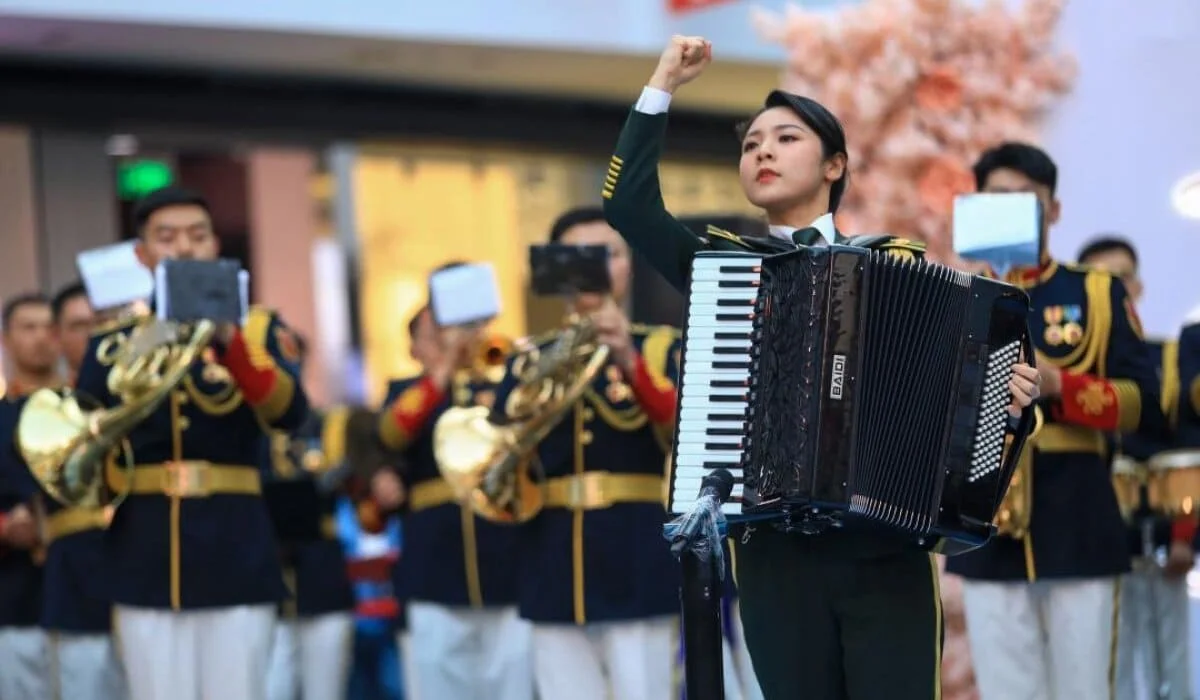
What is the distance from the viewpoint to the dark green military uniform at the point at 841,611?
14.6 feet

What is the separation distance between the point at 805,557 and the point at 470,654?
153 inches

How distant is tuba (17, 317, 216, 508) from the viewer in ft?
20.4

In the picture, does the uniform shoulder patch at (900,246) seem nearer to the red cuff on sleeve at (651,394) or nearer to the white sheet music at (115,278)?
the red cuff on sleeve at (651,394)

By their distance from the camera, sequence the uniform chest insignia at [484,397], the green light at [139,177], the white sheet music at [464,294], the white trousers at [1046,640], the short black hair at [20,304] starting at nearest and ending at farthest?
the white trousers at [1046,640] < the white sheet music at [464,294] < the uniform chest insignia at [484,397] < the short black hair at [20,304] < the green light at [139,177]

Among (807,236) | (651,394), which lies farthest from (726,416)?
(651,394)

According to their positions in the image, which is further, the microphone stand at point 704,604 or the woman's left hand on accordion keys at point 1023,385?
the woman's left hand on accordion keys at point 1023,385

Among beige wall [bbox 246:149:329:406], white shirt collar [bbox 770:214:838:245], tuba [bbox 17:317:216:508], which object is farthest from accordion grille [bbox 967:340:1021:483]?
beige wall [bbox 246:149:329:406]

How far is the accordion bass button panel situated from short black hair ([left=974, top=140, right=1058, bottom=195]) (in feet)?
7.48

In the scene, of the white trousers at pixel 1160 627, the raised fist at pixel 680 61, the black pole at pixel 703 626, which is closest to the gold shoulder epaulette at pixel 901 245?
the raised fist at pixel 680 61

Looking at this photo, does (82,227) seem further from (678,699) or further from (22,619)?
(678,699)

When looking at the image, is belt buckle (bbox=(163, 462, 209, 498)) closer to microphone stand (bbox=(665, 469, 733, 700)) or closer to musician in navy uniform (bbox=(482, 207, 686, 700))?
musician in navy uniform (bbox=(482, 207, 686, 700))

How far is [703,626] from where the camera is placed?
13.6 feet

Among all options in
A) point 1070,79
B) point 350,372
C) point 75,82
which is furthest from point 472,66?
point 1070,79

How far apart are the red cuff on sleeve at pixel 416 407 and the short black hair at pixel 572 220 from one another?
118cm
